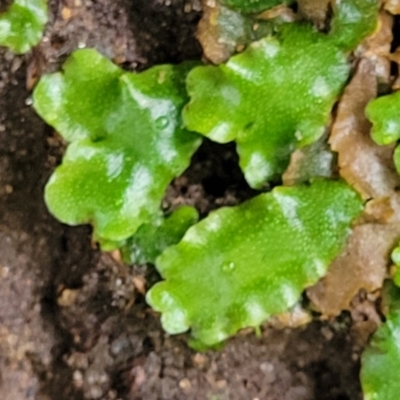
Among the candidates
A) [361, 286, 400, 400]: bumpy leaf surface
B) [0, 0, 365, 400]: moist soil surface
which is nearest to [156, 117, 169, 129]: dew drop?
[0, 0, 365, 400]: moist soil surface

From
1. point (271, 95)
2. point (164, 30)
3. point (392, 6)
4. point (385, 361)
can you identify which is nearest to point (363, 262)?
point (385, 361)

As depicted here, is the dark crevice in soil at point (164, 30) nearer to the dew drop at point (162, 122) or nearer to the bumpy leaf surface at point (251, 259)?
the dew drop at point (162, 122)

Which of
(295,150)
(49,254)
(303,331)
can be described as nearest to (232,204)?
(295,150)

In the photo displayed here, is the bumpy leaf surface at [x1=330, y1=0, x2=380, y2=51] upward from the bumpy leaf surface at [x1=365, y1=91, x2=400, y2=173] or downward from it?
upward

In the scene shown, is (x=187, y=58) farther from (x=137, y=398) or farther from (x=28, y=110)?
(x=137, y=398)

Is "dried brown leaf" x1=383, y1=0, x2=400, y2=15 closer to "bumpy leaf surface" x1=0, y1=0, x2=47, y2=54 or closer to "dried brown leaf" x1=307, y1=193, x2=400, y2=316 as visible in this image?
"dried brown leaf" x1=307, y1=193, x2=400, y2=316
